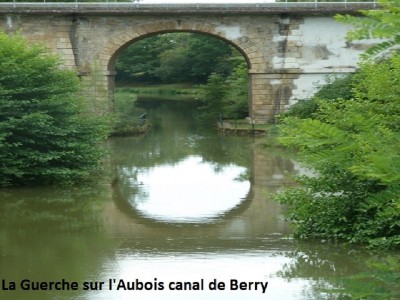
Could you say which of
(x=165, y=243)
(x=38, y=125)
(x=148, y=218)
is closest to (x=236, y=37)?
(x=38, y=125)

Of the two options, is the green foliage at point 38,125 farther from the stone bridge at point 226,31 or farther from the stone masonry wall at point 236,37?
the stone masonry wall at point 236,37

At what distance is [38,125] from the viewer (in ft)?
52.1

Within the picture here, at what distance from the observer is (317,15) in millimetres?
27812

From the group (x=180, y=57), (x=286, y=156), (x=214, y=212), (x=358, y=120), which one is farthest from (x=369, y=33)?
(x=180, y=57)

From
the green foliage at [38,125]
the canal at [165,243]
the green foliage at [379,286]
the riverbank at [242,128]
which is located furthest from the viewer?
the riverbank at [242,128]

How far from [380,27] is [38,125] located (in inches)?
520

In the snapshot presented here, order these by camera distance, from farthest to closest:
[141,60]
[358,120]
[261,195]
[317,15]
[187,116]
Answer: [141,60] → [187,116] → [317,15] → [261,195] → [358,120]

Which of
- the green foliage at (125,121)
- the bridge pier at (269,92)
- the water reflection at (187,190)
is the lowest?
the green foliage at (125,121)

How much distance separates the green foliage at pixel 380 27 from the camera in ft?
10.7

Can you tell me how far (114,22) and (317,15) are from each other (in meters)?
7.17

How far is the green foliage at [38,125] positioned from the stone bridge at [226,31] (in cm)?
1058

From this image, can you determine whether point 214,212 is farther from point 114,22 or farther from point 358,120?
point 114,22

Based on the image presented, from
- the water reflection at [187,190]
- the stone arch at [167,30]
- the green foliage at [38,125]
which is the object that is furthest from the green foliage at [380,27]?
the stone arch at [167,30]

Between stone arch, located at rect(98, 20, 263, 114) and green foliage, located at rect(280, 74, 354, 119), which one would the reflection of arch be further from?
stone arch, located at rect(98, 20, 263, 114)
